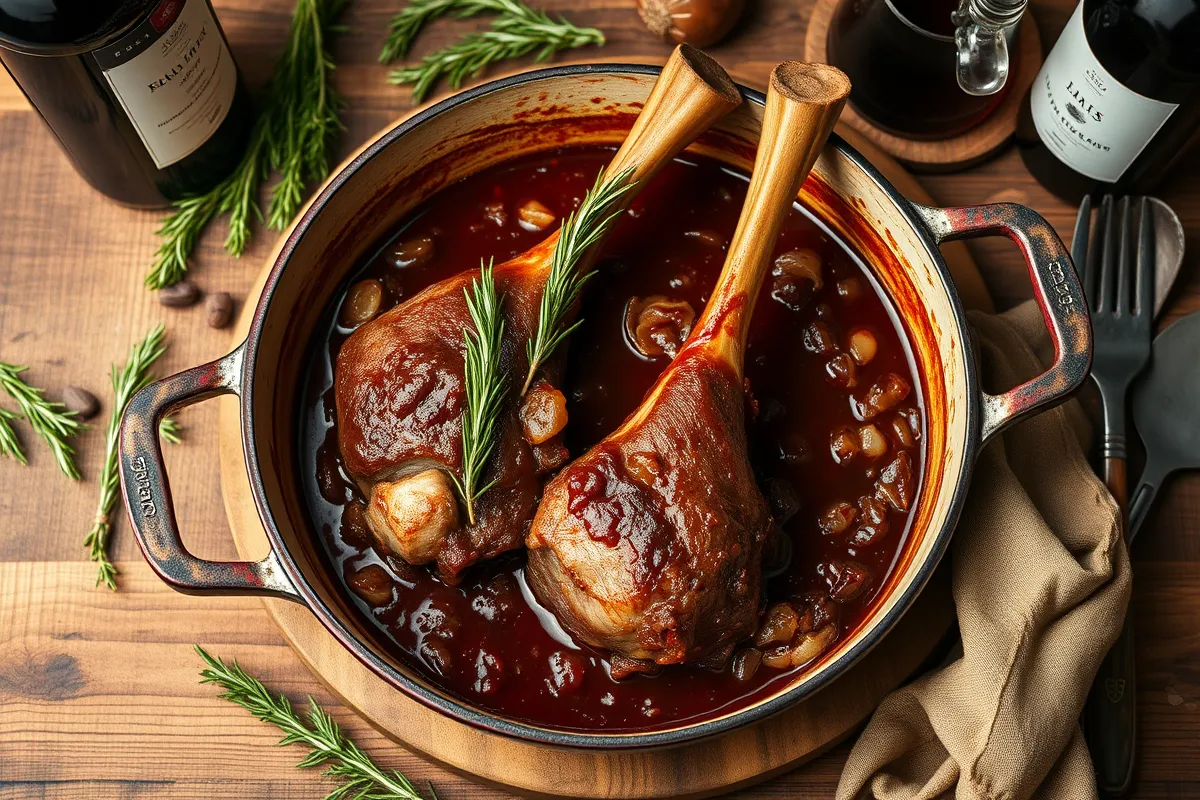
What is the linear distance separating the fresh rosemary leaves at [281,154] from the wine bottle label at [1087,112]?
72.4 inches

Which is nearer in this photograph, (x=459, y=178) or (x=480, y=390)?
(x=480, y=390)

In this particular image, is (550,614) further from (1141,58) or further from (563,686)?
(1141,58)

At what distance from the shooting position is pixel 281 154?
288 cm

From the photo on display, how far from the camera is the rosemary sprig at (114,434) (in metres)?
2.71

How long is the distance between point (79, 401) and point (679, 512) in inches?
65.0

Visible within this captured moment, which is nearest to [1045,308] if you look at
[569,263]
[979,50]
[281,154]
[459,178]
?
[979,50]

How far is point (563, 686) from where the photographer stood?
2.31 meters

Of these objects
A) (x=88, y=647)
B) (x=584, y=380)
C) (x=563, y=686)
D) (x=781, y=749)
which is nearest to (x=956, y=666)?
(x=781, y=749)

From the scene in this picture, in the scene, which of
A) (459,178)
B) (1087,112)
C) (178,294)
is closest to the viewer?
(1087,112)

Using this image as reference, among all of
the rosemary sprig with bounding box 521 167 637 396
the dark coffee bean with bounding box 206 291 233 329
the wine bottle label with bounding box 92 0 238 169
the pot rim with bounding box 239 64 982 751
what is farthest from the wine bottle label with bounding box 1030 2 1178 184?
the dark coffee bean with bounding box 206 291 233 329

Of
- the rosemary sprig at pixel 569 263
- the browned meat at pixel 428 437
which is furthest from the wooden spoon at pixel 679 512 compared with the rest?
the rosemary sprig at pixel 569 263

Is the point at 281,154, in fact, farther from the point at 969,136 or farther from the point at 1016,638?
the point at 1016,638

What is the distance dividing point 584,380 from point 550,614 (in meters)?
0.54

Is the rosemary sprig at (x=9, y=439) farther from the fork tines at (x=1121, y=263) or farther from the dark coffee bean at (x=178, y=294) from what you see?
the fork tines at (x=1121, y=263)
